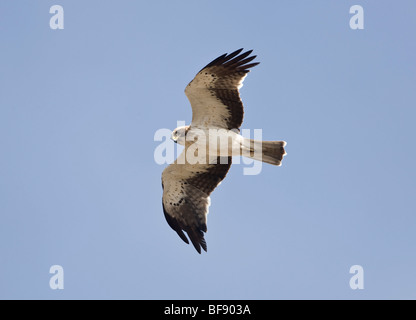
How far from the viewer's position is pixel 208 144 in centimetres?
1053

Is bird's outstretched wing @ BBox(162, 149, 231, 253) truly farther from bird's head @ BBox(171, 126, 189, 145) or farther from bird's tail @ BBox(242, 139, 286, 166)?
bird's tail @ BBox(242, 139, 286, 166)

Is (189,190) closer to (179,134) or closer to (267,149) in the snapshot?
(179,134)

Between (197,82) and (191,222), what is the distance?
2.48m

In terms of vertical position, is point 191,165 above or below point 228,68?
below

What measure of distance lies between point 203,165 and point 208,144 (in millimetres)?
717

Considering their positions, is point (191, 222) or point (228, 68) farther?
point (191, 222)

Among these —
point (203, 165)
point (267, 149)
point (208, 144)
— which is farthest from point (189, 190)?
point (267, 149)
